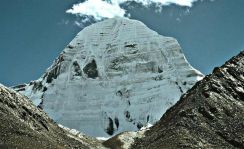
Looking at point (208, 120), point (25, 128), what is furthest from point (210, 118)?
point (25, 128)

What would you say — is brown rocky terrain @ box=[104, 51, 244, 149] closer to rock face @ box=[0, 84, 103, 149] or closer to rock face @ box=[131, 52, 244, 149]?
rock face @ box=[131, 52, 244, 149]

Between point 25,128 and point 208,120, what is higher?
point 208,120

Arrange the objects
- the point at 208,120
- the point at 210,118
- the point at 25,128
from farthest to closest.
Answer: the point at 210,118 → the point at 208,120 → the point at 25,128

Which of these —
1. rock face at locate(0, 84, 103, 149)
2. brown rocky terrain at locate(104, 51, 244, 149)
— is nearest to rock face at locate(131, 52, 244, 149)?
brown rocky terrain at locate(104, 51, 244, 149)

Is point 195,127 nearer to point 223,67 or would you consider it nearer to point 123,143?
point 123,143

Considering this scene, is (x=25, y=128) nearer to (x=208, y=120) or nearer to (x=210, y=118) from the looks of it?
(x=208, y=120)

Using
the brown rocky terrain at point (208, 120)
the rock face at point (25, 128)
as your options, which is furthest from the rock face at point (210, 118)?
the rock face at point (25, 128)
